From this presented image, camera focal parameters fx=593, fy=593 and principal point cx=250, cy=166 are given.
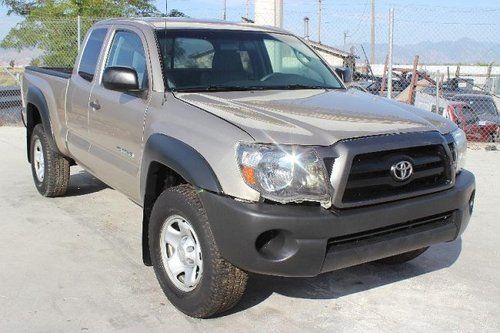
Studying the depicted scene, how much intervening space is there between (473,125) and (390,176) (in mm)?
10594

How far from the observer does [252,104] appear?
3.82 metres

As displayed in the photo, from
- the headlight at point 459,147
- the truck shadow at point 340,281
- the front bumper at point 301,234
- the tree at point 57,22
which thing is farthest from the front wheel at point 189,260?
the tree at point 57,22

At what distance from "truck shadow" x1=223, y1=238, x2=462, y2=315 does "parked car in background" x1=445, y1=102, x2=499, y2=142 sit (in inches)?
343

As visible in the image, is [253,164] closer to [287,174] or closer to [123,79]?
[287,174]

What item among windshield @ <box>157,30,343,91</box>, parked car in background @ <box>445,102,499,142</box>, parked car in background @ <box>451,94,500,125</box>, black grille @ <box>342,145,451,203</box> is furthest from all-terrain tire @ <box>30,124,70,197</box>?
parked car in background @ <box>451,94,500,125</box>

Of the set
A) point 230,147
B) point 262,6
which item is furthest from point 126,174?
point 262,6

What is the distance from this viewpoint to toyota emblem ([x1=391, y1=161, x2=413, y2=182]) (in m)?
3.36

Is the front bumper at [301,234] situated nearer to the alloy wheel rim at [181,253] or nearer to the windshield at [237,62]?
the alloy wheel rim at [181,253]

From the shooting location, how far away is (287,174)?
10.4 feet

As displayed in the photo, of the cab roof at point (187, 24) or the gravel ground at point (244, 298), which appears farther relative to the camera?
the cab roof at point (187, 24)

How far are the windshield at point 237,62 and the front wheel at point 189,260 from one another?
0.97 meters

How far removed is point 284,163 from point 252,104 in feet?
2.50

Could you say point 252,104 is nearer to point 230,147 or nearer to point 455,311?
point 230,147

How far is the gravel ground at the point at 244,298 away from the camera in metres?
3.63
